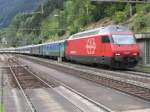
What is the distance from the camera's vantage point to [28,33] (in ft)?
617

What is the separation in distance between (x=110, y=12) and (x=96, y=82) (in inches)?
2606

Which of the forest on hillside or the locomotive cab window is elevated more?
the forest on hillside

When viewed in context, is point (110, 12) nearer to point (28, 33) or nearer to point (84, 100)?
point (84, 100)

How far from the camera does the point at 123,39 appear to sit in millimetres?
37688

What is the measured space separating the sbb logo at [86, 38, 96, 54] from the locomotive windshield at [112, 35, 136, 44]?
3.44 m

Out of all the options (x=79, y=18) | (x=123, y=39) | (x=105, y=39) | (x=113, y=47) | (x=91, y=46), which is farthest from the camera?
(x=79, y=18)

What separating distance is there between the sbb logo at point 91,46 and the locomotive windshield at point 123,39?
135 inches

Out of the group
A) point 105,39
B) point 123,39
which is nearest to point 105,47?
point 105,39

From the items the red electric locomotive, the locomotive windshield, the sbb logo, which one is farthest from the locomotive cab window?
the sbb logo

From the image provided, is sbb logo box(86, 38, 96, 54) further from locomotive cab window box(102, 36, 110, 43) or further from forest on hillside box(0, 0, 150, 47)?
forest on hillside box(0, 0, 150, 47)

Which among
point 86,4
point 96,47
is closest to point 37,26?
point 86,4

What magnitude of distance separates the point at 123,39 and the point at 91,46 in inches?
184

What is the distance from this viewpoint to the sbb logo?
40.8 meters

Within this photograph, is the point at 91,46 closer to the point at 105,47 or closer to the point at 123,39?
the point at 105,47
